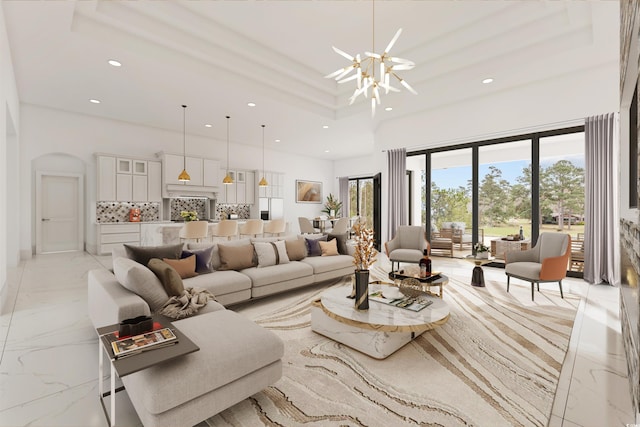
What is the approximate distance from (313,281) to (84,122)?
21.5 feet

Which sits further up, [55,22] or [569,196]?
[55,22]

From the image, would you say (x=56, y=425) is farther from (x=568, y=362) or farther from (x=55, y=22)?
(x=55, y=22)

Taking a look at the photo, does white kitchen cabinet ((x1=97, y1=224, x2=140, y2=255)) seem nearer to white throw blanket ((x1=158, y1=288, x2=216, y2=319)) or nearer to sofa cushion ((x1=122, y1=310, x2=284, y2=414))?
white throw blanket ((x1=158, y1=288, x2=216, y2=319))

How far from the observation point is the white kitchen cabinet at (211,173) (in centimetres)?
835

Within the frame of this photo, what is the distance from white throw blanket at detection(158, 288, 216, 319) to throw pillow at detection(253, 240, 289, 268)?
4.47 ft

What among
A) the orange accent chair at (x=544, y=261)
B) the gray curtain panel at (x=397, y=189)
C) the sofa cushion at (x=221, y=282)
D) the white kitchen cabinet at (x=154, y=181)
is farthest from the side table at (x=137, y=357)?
the white kitchen cabinet at (x=154, y=181)

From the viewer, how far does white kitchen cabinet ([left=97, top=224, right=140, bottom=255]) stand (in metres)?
6.84

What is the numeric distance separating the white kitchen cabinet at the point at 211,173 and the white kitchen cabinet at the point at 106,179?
205 cm

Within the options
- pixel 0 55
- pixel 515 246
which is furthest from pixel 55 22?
pixel 515 246

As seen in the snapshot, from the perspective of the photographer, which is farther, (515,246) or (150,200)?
(150,200)

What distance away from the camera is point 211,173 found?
8508mm

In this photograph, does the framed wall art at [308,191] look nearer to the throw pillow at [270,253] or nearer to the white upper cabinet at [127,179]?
the white upper cabinet at [127,179]

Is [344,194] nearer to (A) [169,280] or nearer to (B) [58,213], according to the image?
(B) [58,213]

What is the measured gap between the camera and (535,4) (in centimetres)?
365
